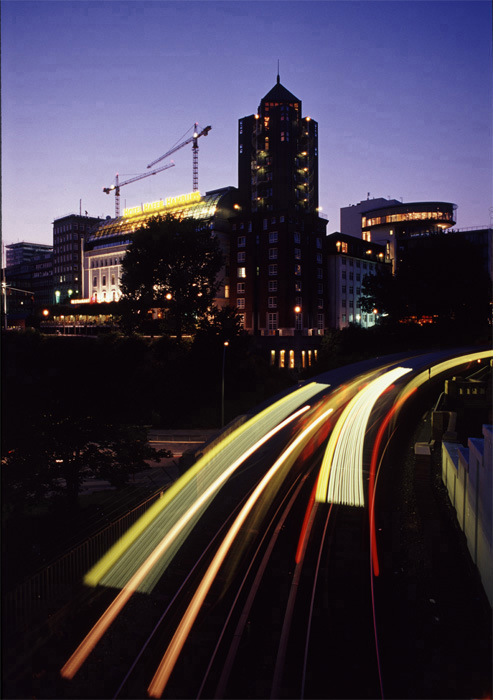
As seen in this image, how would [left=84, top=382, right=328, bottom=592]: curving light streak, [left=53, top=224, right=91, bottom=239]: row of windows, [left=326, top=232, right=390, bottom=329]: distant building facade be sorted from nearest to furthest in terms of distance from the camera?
[left=84, top=382, right=328, bottom=592]: curving light streak < [left=326, top=232, right=390, bottom=329]: distant building facade < [left=53, top=224, right=91, bottom=239]: row of windows

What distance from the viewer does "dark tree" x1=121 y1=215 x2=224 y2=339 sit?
2283 inches

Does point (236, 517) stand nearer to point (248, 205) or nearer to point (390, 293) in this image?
point (390, 293)

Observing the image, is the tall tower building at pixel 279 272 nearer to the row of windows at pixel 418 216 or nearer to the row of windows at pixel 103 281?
the row of windows at pixel 103 281

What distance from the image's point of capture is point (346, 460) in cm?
2184

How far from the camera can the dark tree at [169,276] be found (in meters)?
58.0

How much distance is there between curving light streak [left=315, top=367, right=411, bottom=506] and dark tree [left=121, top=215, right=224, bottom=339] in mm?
32418

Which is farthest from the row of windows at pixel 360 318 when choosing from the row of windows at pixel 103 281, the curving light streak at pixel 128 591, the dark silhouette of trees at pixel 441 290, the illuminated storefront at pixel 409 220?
the curving light streak at pixel 128 591

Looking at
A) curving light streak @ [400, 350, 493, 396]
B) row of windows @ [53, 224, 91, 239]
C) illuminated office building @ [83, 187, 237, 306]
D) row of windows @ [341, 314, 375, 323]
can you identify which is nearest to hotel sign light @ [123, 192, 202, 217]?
illuminated office building @ [83, 187, 237, 306]

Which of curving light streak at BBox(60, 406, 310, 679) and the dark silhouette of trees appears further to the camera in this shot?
the dark silhouette of trees

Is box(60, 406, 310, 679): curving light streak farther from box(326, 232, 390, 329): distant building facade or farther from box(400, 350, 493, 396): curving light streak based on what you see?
box(326, 232, 390, 329): distant building facade

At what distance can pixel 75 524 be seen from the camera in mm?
16875

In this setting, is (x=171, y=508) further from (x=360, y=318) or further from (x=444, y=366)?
(x=360, y=318)

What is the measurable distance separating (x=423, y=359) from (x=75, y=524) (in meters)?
35.6

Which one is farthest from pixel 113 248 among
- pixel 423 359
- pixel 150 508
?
pixel 150 508
